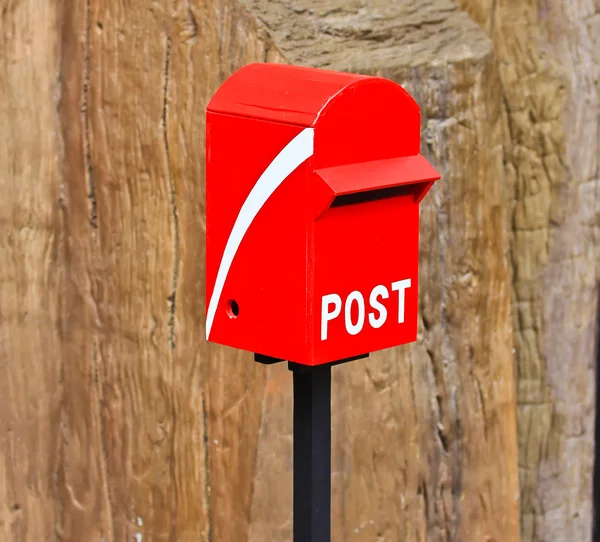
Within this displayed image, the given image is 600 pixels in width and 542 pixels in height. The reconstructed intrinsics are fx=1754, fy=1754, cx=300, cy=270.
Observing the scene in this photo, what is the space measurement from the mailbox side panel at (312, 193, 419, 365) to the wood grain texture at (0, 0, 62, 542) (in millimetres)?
1456

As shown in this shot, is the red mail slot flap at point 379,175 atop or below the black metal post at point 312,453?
atop

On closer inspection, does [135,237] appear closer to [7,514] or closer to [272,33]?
[272,33]

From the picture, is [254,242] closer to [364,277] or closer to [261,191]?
[261,191]

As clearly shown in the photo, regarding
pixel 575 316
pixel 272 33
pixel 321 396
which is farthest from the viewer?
pixel 575 316

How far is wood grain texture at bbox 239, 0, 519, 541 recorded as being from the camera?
460cm

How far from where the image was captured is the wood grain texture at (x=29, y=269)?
4719 millimetres

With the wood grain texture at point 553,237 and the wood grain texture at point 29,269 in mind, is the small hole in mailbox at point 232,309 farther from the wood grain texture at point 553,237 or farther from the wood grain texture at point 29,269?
the wood grain texture at point 553,237

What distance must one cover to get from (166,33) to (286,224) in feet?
4.12

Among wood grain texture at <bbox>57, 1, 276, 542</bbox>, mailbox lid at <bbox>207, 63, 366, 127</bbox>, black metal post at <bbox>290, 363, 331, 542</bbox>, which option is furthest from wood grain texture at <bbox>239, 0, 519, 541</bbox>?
black metal post at <bbox>290, 363, 331, 542</bbox>

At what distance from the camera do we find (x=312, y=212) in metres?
3.38

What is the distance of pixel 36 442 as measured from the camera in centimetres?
491

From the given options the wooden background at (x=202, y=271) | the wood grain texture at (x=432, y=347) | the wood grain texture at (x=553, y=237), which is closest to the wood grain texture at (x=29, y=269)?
the wooden background at (x=202, y=271)

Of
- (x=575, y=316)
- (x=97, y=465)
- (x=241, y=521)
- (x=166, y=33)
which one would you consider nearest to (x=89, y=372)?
(x=97, y=465)

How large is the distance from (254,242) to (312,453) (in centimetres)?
44
